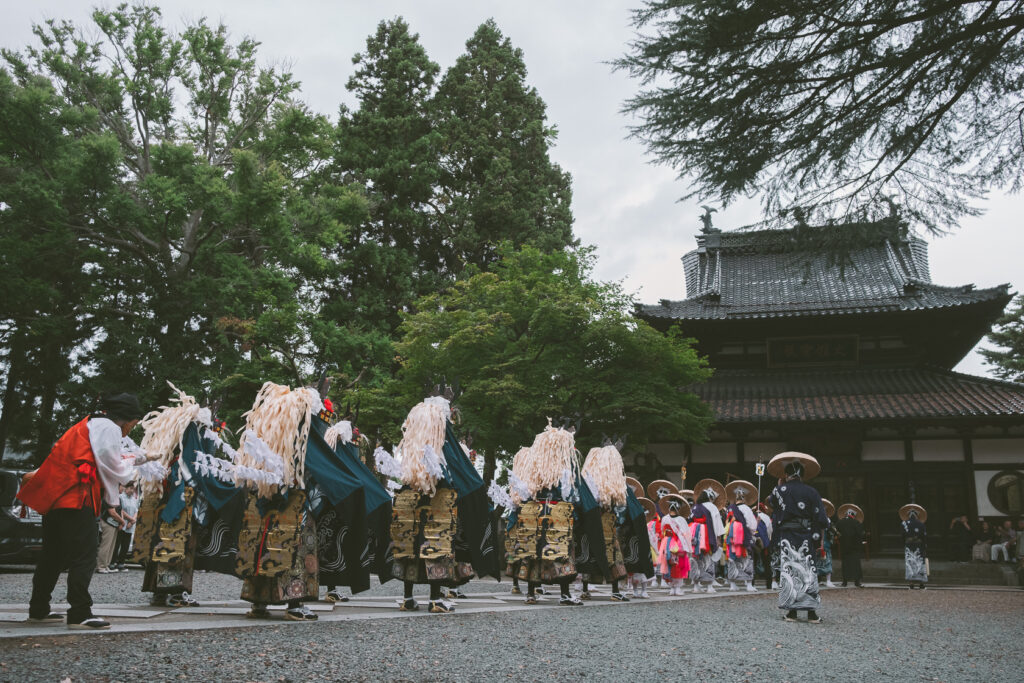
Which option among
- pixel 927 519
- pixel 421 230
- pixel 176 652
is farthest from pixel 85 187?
pixel 927 519

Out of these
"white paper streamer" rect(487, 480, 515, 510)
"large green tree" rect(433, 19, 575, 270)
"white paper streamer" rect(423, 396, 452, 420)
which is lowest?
"white paper streamer" rect(487, 480, 515, 510)

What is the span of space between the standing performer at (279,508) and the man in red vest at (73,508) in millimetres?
1024

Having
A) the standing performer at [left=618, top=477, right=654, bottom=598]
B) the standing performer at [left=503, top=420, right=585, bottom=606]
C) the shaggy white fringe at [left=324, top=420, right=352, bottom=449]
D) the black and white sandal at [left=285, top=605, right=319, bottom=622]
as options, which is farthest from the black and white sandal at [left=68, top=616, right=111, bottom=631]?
the standing performer at [left=618, top=477, right=654, bottom=598]

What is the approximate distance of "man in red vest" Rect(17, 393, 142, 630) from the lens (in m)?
5.36

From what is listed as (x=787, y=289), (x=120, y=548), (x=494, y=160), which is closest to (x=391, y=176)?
(x=494, y=160)

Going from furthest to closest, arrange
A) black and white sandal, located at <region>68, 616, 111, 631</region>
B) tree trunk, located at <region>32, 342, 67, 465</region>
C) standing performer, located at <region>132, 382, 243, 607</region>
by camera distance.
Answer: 1. tree trunk, located at <region>32, 342, 67, 465</region>
2. standing performer, located at <region>132, 382, 243, 607</region>
3. black and white sandal, located at <region>68, 616, 111, 631</region>

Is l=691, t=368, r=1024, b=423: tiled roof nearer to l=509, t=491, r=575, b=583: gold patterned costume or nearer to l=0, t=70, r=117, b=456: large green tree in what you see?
l=509, t=491, r=575, b=583: gold patterned costume

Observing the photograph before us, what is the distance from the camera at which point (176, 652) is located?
15.1 feet

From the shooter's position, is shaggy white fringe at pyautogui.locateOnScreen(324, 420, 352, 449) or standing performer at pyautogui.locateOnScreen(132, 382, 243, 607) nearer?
standing performer at pyautogui.locateOnScreen(132, 382, 243, 607)

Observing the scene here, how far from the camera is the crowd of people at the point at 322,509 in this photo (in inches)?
221

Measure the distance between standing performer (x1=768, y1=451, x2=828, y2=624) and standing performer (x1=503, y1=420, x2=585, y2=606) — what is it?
7.56 ft

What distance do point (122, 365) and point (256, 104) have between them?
891 centimetres

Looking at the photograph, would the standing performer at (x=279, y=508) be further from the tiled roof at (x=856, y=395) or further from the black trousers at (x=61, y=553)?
the tiled roof at (x=856, y=395)

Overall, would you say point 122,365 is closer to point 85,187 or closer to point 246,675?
point 85,187
